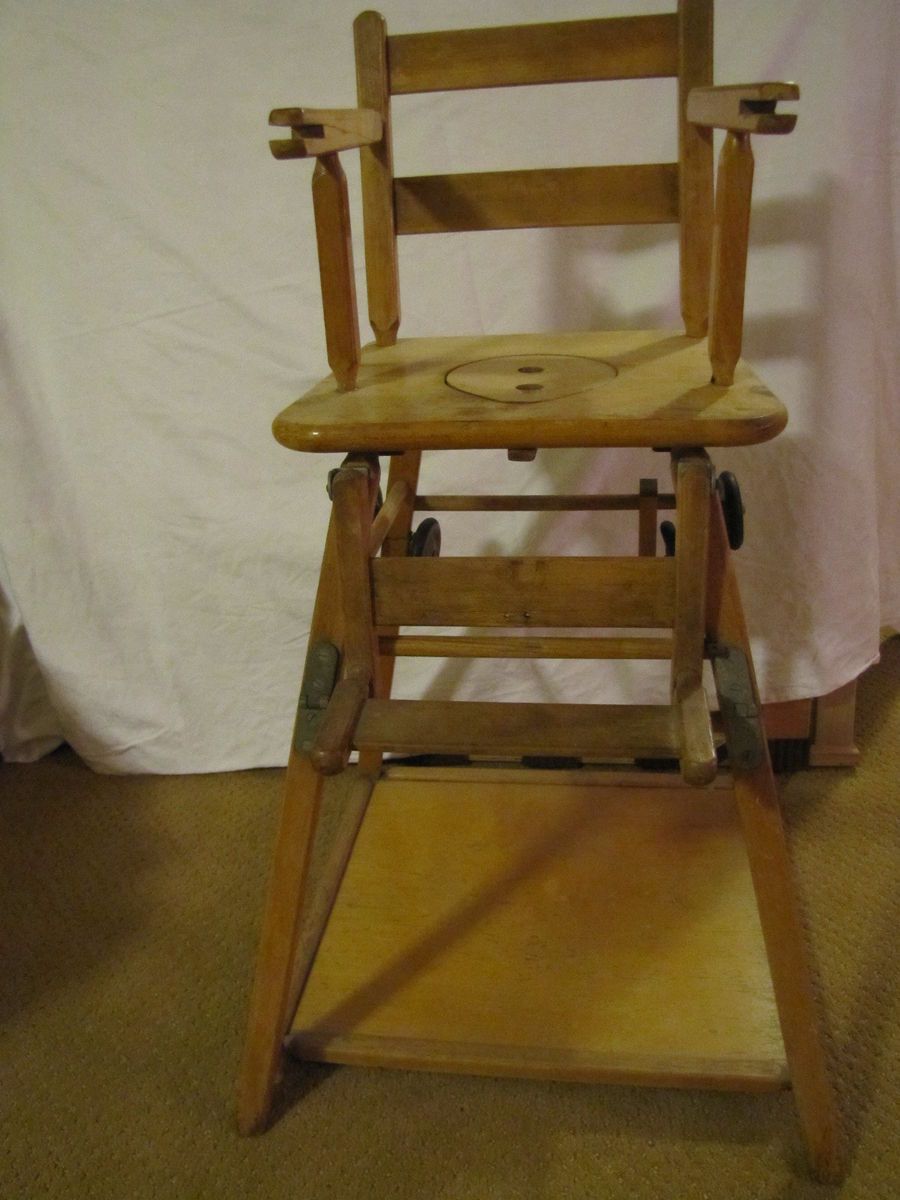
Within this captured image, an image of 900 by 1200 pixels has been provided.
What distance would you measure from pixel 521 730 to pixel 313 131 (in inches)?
15.9

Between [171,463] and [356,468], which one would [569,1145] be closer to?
[356,468]

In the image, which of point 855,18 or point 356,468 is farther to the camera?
point 855,18

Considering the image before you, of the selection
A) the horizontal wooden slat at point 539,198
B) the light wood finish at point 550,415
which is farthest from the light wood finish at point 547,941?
the horizontal wooden slat at point 539,198

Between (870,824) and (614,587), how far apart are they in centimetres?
60

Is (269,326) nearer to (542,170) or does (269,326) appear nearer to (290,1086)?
(542,170)

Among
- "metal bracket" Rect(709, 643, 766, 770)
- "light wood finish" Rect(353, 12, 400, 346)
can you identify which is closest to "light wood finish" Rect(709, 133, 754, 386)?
"metal bracket" Rect(709, 643, 766, 770)

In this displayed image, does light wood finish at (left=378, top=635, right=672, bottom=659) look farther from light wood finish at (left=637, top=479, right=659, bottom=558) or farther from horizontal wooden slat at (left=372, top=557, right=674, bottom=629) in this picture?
light wood finish at (left=637, top=479, right=659, bottom=558)

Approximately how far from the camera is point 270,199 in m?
0.96

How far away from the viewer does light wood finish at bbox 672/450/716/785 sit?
62cm

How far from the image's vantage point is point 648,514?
881mm

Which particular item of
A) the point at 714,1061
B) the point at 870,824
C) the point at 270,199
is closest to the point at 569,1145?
the point at 714,1061

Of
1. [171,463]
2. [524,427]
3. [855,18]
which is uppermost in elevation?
[855,18]

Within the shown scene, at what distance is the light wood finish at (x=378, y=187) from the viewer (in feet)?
2.60

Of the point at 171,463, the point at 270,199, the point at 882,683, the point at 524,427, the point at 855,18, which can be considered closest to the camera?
the point at 524,427
